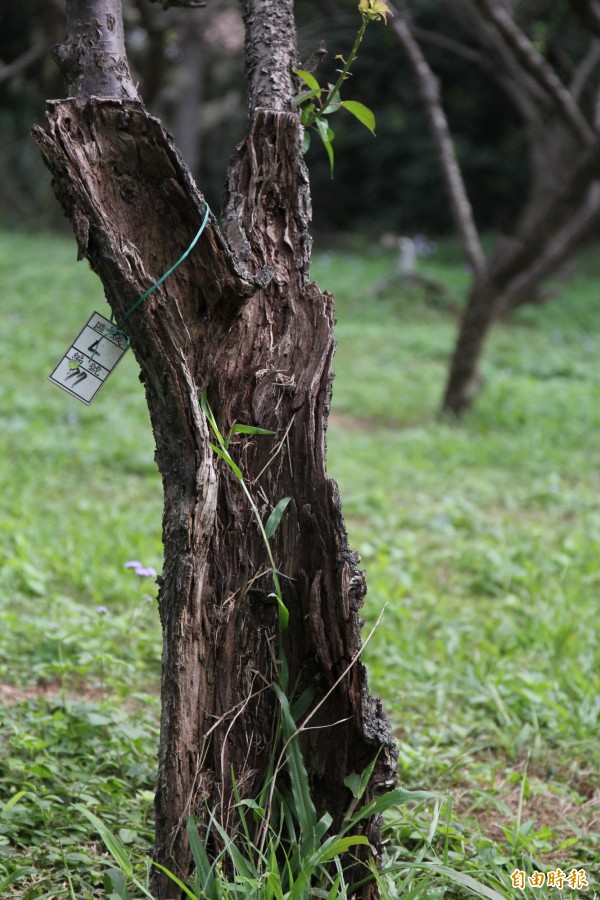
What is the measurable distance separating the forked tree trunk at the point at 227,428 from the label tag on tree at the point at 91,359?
3.6 inches

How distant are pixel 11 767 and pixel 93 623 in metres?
0.80

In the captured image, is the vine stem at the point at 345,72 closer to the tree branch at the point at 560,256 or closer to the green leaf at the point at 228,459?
the green leaf at the point at 228,459

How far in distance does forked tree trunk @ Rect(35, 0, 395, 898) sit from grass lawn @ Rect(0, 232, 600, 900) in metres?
0.33

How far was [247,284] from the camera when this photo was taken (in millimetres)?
1829

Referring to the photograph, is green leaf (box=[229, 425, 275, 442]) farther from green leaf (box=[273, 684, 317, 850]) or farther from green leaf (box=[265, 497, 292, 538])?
green leaf (box=[273, 684, 317, 850])

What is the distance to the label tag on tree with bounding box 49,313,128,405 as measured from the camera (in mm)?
1900

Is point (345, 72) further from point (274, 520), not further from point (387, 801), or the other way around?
point (387, 801)

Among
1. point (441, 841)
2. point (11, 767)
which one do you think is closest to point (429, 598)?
point (441, 841)

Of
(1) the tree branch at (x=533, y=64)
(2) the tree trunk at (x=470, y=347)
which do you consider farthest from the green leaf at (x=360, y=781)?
(1) the tree branch at (x=533, y=64)

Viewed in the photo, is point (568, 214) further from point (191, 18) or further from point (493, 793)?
point (191, 18)

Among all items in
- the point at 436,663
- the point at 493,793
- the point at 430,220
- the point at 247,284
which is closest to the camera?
the point at 247,284

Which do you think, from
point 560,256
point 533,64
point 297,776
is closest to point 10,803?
point 297,776

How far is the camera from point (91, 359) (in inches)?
75.5

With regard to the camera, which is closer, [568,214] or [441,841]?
[441,841]
